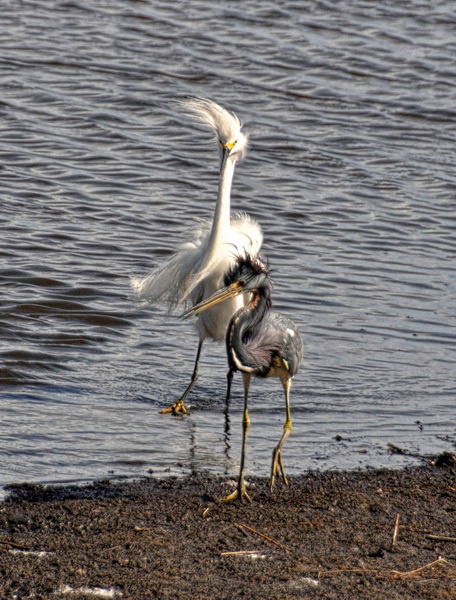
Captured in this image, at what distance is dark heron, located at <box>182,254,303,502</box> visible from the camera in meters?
5.68

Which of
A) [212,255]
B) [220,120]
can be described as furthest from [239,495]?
[220,120]

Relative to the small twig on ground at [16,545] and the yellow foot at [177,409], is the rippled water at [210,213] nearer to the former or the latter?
the yellow foot at [177,409]

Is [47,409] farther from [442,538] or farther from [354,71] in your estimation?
[354,71]

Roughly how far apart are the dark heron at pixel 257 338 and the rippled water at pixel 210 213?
53cm

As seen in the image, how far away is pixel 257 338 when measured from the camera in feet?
19.1

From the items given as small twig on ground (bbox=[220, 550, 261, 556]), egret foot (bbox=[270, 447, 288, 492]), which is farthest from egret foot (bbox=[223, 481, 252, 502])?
small twig on ground (bbox=[220, 550, 261, 556])

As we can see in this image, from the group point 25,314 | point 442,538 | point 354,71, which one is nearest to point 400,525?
point 442,538

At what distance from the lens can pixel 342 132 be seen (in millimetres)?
14297

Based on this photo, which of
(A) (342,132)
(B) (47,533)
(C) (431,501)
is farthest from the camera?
(A) (342,132)

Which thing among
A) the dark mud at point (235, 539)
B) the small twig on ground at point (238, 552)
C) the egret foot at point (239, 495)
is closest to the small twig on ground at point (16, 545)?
the dark mud at point (235, 539)

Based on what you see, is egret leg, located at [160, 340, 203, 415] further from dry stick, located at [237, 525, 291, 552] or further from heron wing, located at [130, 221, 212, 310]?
dry stick, located at [237, 525, 291, 552]

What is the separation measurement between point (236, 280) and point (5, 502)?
5.69ft

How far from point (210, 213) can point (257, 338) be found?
218 inches

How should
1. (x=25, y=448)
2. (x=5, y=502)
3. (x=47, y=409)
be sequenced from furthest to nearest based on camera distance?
1. (x=47, y=409)
2. (x=25, y=448)
3. (x=5, y=502)
